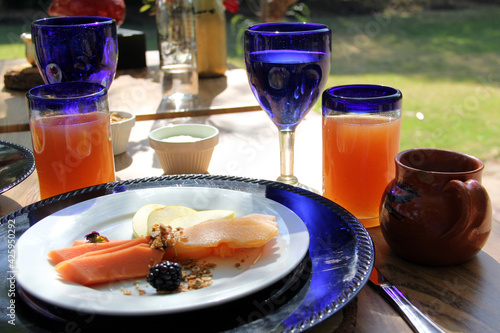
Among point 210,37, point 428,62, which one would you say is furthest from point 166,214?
point 428,62

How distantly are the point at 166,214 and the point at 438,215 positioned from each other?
35cm

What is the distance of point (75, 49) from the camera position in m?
0.97

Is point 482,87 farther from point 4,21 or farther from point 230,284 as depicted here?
point 4,21

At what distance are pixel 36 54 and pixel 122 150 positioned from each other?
0.26m

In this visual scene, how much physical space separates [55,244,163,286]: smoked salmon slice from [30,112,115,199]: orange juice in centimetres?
27

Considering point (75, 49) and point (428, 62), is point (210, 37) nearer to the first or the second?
point (75, 49)

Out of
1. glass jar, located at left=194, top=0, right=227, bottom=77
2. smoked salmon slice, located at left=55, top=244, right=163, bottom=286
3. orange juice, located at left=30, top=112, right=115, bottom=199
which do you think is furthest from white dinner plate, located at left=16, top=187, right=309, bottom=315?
glass jar, located at left=194, top=0, right=227, bottom=77

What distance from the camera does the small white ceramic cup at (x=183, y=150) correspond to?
0.97 metres

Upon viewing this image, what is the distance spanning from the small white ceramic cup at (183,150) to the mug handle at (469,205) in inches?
18.5

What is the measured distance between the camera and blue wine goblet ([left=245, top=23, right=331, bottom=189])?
2.65 feet

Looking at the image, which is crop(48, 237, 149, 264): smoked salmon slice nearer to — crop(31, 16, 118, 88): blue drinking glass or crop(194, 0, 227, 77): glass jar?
crop(31, 16, 118, 88): blue drinking glass

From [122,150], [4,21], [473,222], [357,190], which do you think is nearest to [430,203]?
[473,222]

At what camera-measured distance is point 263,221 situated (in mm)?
653

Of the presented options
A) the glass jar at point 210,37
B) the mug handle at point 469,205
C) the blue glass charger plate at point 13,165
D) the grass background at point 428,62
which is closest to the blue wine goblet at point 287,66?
the mug handle at point 469,205
